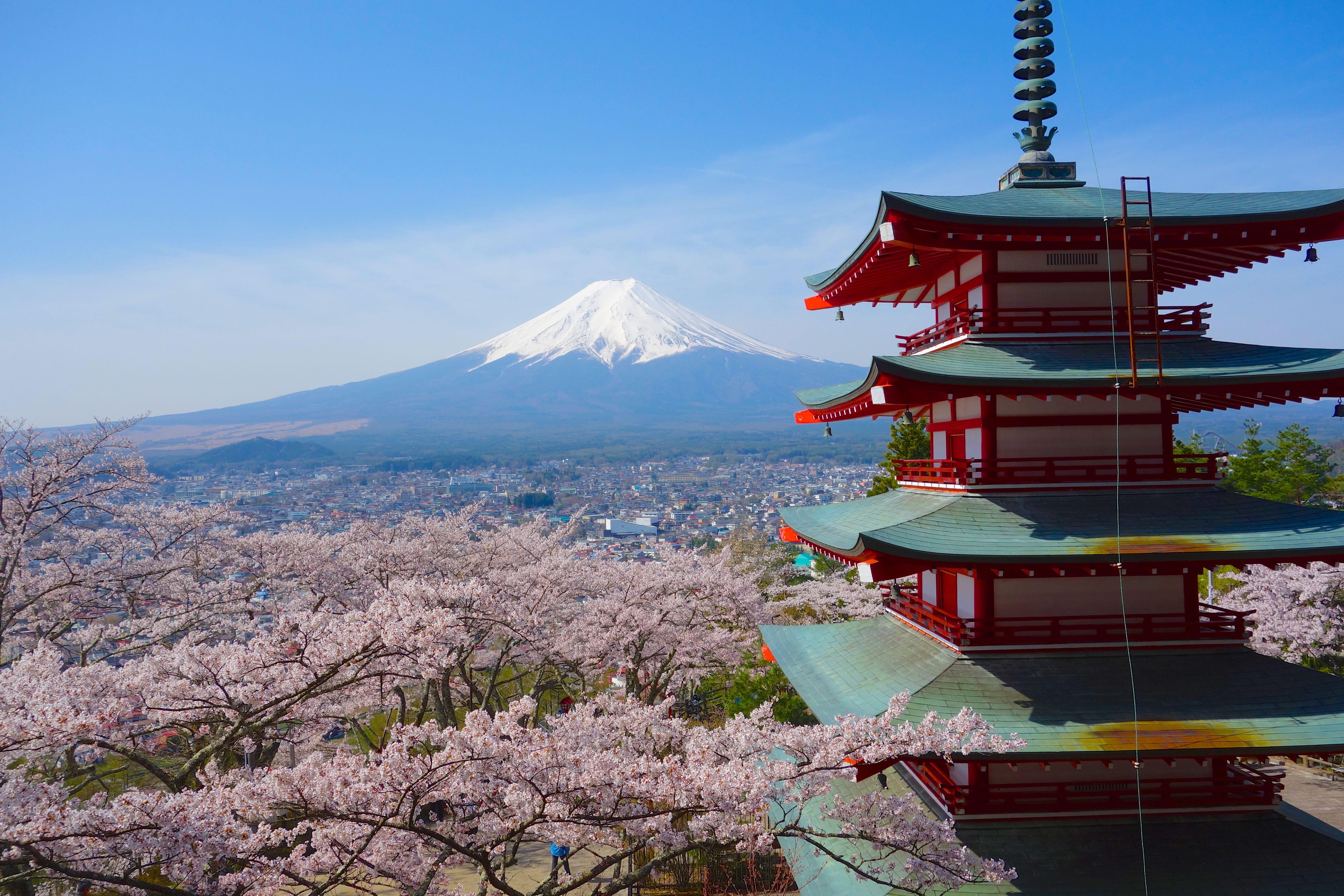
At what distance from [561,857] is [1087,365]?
7497 mm

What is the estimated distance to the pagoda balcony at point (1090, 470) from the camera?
24.6ft

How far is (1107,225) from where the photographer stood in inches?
282

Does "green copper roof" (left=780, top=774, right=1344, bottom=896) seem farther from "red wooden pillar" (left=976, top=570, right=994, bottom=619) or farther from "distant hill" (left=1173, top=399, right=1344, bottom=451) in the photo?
"distant hill" (left=1173, top=399, right=1344, bottom=451)

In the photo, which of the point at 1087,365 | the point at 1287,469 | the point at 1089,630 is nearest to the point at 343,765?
the point at 1089,630

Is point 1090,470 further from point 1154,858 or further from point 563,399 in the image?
point 563,399

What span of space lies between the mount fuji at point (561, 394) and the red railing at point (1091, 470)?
107103 mm

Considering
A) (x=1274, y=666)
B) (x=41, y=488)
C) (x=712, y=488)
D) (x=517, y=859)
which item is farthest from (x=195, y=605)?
(x=712, y=488)

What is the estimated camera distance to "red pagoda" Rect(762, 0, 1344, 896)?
6.38 metres

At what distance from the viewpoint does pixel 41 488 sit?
10062 mm

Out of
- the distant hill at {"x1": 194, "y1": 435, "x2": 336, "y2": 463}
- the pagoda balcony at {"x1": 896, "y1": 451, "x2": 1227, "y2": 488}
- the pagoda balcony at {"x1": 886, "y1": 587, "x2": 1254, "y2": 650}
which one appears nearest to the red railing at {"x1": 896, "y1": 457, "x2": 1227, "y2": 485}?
the pagoda balcony at {"x1": 896, "y1": 451, "x2": 1227, "y2": 488}

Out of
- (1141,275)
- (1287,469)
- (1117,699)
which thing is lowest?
(1287,469)

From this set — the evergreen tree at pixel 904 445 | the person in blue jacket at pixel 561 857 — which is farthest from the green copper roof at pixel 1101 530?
the evergreen tree at pixel 904 445

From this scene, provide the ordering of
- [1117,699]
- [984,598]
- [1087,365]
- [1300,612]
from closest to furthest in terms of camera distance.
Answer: [1117,699], [1087,365], [984,598], [1300,612]

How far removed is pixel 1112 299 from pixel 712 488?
8127 centimetres
